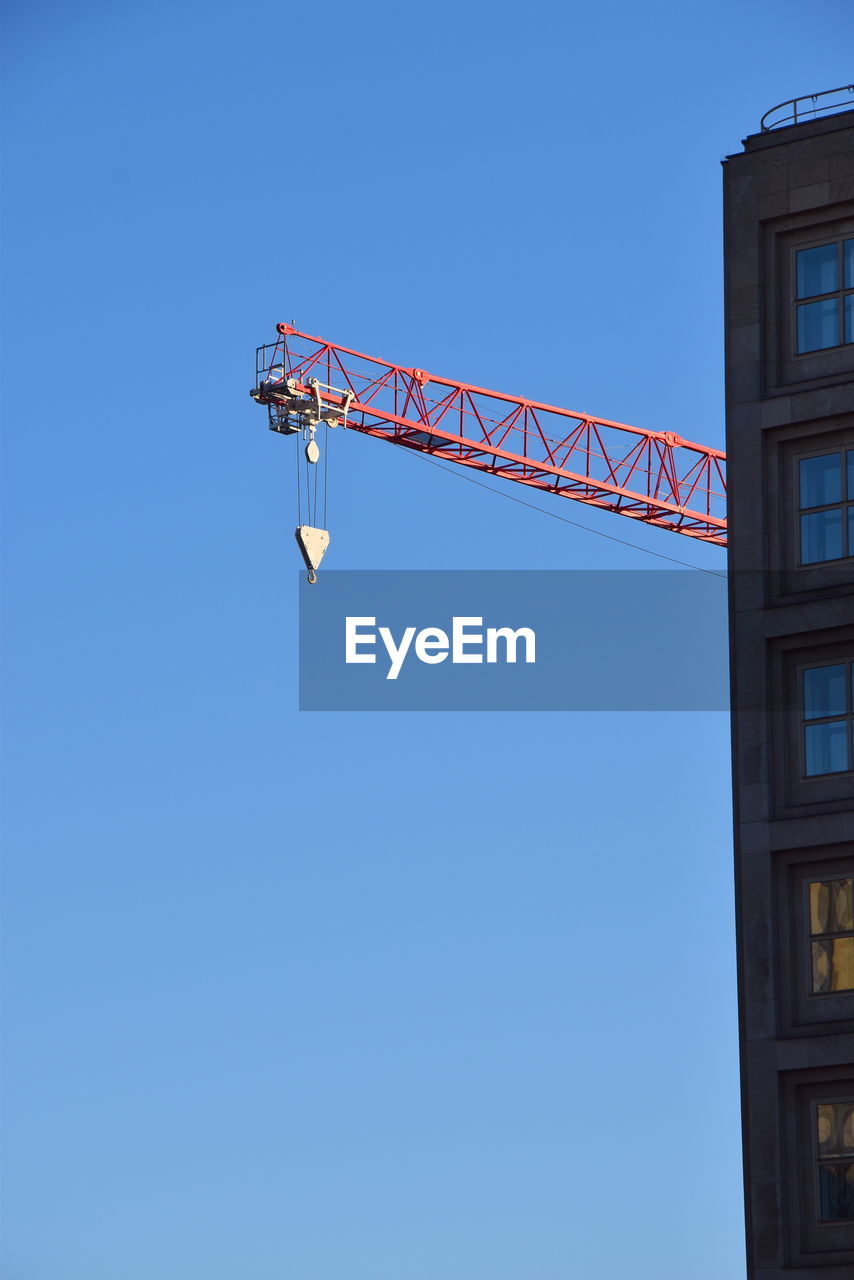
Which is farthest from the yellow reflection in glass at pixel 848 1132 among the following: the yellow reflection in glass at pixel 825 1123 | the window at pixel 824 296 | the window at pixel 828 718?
the window at pixel 824 296

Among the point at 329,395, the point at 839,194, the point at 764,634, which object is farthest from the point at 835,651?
the point at 329,395

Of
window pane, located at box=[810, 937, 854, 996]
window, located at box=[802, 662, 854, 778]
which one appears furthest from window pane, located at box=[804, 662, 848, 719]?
window pane, located at box=[810, 937, 854, 996]

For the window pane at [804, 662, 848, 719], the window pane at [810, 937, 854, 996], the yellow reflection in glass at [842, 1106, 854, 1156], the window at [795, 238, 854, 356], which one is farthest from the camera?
the window at [795, 238, 854, 356]

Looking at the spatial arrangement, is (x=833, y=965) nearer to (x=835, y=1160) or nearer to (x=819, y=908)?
(x=819, y=908)

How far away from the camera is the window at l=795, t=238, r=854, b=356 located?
224 feet

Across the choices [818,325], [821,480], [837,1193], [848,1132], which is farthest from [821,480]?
[837,1193]

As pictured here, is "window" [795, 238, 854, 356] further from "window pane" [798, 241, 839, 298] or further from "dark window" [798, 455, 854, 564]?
"dark window" [798, 455, 854, 564]

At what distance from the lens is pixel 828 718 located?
6669cm

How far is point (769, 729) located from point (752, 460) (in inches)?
291

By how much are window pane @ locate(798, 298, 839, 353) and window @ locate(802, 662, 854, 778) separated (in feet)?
29.5

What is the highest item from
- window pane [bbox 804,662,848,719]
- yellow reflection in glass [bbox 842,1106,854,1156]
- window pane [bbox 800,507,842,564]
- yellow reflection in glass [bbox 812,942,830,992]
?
window pane [bbox 800,507,842,564]

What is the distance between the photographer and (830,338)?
225 ft

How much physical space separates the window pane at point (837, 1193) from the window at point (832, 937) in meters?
4.55

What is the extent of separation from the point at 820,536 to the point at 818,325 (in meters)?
5.90
